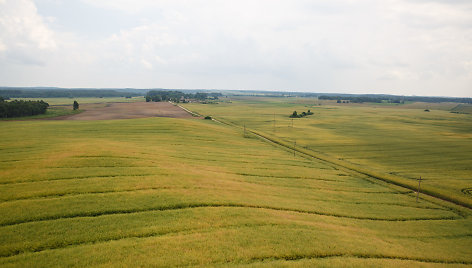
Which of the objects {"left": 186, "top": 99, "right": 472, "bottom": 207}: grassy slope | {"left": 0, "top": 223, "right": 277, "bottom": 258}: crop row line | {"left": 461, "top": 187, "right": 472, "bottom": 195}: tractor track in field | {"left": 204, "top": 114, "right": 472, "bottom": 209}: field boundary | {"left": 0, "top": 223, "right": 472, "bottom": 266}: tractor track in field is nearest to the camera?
{"left": 0, "top": 223, "right": 277, "bottom": 258}: crop row line

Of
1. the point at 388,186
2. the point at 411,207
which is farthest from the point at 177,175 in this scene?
the point at 388,186

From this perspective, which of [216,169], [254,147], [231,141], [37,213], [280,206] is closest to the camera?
[37,213]

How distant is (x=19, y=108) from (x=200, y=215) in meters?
131

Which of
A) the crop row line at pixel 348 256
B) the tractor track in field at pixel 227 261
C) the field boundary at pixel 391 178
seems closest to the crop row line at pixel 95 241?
the tractor track in field at pixel 227 261

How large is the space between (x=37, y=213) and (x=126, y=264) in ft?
39.1

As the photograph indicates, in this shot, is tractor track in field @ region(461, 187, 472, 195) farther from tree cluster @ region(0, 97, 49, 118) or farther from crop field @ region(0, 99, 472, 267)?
tree cluster @ region(0, 97, 49, 118)

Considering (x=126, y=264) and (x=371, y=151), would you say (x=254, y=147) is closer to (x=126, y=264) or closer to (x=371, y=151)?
(x=371, y=151)

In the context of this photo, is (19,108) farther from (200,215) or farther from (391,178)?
(391,178)

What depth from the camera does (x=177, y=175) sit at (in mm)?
36594

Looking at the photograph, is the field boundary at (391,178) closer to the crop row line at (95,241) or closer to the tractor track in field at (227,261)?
the tractor track in field at (227,261)

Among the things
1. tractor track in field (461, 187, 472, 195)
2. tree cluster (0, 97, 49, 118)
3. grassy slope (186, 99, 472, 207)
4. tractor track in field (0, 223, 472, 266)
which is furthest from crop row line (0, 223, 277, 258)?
tree cluster (0, 97, 49, 118)

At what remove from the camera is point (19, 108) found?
391 feet

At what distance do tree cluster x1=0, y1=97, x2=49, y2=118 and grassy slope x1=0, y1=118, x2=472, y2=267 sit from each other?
84.3 meters

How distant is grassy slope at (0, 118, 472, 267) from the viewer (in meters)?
19.9
